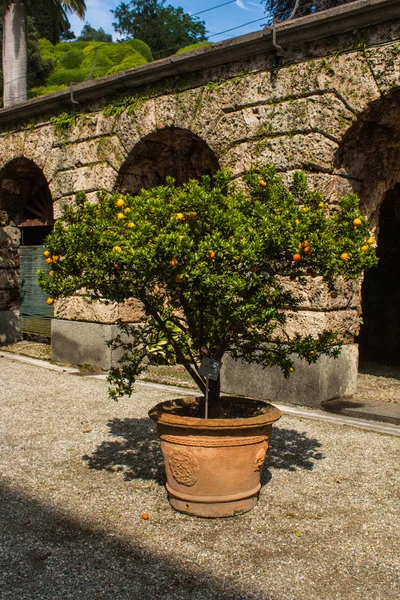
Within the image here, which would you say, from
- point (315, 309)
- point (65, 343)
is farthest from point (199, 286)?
point (65, 343)

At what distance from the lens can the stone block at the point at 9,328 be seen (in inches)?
431

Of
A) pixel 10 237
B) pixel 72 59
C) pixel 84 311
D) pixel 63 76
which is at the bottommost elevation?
pixel 84 311

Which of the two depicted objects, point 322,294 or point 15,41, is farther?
point 15,41

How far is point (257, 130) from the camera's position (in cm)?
703

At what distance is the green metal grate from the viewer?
10.6 metres

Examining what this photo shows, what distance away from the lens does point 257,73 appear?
279 inches

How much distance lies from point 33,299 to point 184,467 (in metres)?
7.57

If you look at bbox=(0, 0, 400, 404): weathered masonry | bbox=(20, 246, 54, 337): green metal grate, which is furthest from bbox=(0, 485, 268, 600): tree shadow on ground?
bbox=(20, 246, 54, 337): green metal grate

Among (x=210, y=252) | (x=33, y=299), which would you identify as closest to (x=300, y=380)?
(x=210, y=252)

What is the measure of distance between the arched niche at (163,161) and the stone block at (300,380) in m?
2.76

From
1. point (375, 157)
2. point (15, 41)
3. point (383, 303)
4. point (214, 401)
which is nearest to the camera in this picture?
point (214, 401)

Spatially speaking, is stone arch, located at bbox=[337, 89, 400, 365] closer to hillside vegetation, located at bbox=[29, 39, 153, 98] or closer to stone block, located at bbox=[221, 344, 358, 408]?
stone block, located at bbox=[221, 344, 358, 408]

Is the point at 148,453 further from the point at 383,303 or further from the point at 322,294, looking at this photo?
the point at 383,303

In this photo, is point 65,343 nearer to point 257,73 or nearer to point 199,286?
point 257,73
